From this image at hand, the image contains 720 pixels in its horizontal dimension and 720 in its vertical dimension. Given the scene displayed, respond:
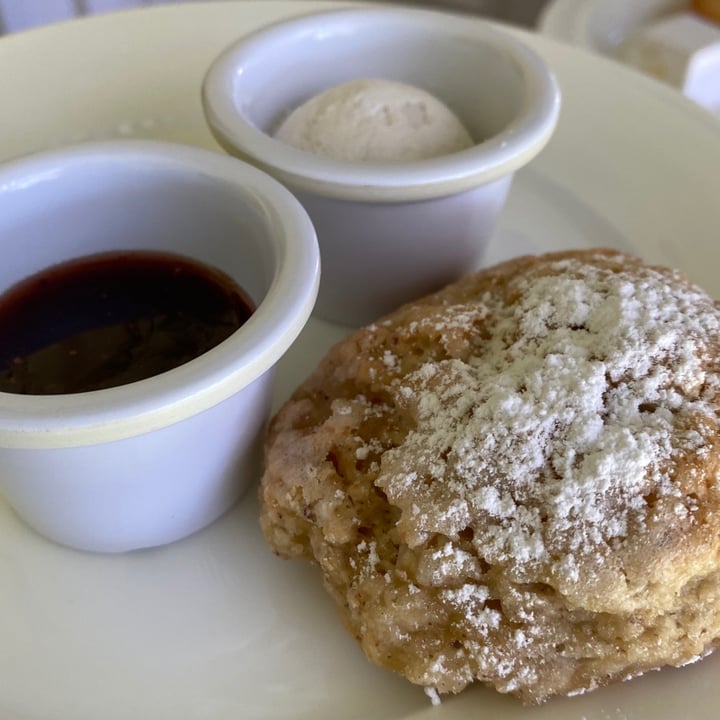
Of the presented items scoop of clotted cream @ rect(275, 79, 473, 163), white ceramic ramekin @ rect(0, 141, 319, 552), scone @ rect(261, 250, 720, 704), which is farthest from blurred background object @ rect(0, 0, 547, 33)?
scone @ rect(261, 250, 720, 704)

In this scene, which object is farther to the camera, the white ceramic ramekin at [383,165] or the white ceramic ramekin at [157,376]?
the white ceramic ramekin at [383,165]

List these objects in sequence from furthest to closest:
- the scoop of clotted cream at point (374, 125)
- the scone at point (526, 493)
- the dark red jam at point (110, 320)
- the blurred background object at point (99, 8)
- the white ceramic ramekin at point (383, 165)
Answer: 1. the blurred background object at point (99, 8)
2. the scoop of clotted cream at point (374, 125)
3. the white ceramic ramekin at point (383, 165)
4. the dark red jam at point (110, 320)
5. the scone at point (526, 493)

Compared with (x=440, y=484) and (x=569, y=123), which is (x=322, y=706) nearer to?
(x=440, y=484)

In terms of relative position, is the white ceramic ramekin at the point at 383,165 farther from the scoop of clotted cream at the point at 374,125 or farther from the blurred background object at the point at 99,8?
the blurred background object at the point at 99,8

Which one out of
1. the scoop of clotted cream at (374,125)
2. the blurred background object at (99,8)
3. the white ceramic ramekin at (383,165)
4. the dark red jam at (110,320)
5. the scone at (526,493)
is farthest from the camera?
the blurred background object at (99,8)

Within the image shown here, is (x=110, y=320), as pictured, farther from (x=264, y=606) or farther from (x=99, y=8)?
(x=99, y=8)

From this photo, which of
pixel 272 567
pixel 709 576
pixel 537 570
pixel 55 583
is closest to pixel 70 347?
pixel 55 583

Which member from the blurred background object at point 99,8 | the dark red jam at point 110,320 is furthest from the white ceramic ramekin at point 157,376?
the blurred background object at point 99,8
